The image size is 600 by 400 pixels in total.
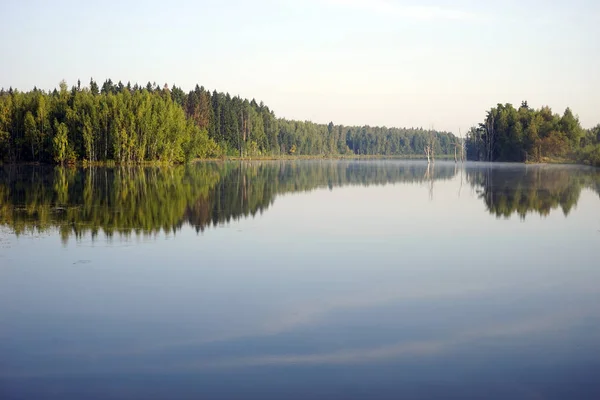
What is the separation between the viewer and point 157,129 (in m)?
77.8

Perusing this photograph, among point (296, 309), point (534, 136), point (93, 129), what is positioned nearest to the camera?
point (296, 309)

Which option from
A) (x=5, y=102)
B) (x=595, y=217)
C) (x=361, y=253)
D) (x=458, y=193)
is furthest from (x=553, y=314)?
(x=5, y=102)

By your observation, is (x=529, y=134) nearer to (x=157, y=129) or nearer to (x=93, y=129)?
(x=157, y=129)

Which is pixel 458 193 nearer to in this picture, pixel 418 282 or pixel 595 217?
pixel 595 217

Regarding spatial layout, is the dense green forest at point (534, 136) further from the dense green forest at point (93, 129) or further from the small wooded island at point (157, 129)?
the dense green forest at point (93, 129)

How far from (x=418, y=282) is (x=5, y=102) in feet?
278

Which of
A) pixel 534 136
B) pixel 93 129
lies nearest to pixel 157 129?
pixel 93 129

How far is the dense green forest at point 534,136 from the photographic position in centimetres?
9850

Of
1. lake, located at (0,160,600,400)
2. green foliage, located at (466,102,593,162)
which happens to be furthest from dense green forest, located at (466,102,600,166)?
lake, located at (0,160,600,400)

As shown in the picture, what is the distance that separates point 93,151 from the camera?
76938 millimetres

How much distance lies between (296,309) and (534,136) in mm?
100790

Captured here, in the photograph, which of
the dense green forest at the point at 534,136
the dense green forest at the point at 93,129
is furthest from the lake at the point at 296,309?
the dense green forest at the point at 534,136

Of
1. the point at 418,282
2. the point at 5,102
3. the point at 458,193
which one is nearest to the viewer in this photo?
the point at 418,282

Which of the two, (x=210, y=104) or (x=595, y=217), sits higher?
(x=210, y=104)
